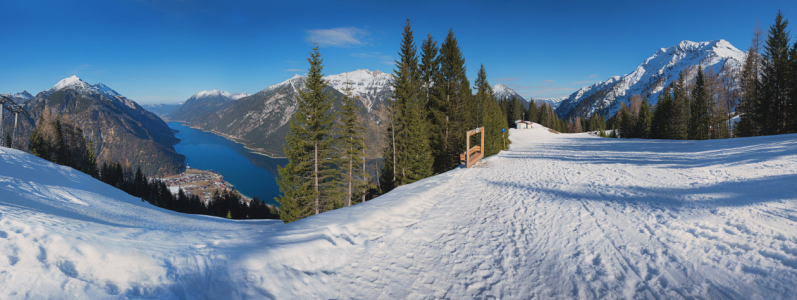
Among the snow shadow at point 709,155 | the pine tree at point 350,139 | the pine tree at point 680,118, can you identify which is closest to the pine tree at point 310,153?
the pine tree at point 350,139

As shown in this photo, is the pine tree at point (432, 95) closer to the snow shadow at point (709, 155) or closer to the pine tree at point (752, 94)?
the snow shadow at point (709, 155)

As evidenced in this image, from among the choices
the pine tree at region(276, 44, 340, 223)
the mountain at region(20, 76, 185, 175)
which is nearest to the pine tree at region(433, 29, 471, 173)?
the pine tree at region(276, 44, 340, 223)

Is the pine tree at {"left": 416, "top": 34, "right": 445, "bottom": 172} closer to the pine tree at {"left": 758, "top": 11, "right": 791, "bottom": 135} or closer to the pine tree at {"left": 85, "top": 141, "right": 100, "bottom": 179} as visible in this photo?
the pine tree at {"left": 758, "top": 11, "right": 791, "bottom": 135}

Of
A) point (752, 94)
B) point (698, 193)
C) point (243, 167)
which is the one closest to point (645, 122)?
point (752, 94)

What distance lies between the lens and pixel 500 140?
29719 millimetres

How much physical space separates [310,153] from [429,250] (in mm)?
11928

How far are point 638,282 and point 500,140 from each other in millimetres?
27701

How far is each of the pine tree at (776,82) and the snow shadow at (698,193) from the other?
29.6 metres

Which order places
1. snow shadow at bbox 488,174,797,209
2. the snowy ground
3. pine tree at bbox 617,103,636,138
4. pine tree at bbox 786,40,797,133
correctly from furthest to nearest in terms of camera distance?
1. pine tree at bbox 617,103,636,138
2. pine tree at bbox 786,40,797,133
3. snow shadow at bbox 488,174,797,209
4. the snowy ground

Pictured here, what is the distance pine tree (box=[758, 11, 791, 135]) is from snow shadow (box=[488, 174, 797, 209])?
1165 inches

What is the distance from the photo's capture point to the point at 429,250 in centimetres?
454

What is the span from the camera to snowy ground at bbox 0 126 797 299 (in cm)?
283

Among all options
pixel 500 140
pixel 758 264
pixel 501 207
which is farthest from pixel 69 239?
pixel 500 140

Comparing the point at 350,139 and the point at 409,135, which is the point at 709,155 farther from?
the point at 350,139
